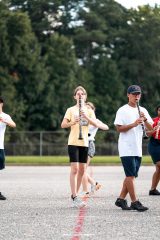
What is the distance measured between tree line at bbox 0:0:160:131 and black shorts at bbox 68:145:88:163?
5759cm

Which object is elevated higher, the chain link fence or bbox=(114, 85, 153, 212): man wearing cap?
bbox=(114, 85, 153, 212): man wearing cap

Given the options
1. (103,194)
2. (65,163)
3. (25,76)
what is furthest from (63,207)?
(25,76)

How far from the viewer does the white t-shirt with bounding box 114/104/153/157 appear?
14.1 meters

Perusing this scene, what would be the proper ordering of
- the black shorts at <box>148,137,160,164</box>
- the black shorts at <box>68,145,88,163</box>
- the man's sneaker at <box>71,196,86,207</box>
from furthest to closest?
the black shorts at <box>148,137,160,164</box> → the black shorts at <box>68,145,88,163</box> → the man's sneaker at <box>71,196,86,207</box>

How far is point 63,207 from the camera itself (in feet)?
49.2

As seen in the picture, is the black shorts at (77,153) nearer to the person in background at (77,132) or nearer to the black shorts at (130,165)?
the person in background at (77,132)

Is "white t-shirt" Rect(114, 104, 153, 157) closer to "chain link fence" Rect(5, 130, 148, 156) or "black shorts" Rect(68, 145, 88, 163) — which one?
"black shorts" Rect(68, 145, 88, 163)

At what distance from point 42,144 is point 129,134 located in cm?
5099

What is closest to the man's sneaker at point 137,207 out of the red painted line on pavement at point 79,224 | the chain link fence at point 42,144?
the red painted line on pavement at point 79,224

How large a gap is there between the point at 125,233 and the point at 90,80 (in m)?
75.0

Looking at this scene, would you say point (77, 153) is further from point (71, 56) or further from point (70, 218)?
point (71, 56)

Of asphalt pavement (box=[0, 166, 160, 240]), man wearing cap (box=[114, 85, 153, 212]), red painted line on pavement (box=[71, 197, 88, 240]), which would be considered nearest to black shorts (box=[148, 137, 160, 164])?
asphalt pavement (box=[0, 166, 160, 240])

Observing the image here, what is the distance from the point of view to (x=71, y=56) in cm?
8081

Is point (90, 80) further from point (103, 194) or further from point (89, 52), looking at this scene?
point (103, 194)
